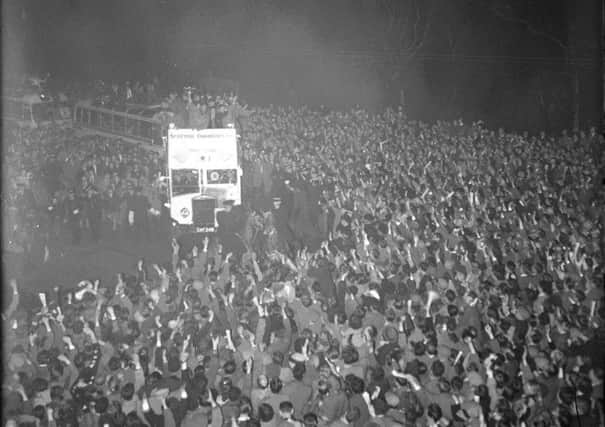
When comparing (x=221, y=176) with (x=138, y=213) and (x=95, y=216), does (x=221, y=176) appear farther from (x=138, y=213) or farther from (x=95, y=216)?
(x=95, y=216)

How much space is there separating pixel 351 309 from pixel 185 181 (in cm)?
383

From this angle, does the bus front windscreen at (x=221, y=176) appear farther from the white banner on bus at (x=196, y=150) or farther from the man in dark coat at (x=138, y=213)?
the man in dark coat at (x=138, y=213)

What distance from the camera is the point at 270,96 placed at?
8766mm

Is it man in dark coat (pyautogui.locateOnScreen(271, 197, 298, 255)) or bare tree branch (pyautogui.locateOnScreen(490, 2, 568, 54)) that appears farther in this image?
bare tree branch (pyautogui.locateOnScreen(490, 2, 568, 54))

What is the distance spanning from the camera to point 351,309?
4.85 meters

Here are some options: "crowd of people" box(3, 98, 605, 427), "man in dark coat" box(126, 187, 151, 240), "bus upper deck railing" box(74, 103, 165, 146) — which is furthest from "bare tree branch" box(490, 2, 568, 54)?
"man in dark coat" box(126, 187, 151, 240)

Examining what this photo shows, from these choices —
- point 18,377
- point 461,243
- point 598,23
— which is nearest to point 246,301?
point 18,377

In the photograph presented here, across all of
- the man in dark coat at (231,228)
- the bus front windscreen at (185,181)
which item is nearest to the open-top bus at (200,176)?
the bus front windscreen at (185,181)

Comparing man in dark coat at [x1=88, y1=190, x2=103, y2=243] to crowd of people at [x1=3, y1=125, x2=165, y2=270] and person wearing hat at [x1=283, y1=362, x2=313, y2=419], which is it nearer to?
crowd of people at [x1=3, y1=125, x2=165, y2=270]

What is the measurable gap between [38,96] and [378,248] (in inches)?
173

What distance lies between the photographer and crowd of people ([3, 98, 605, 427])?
11.8 ft

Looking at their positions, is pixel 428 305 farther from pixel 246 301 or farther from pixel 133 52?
pixel 133 52

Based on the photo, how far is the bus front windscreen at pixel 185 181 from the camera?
311 inches

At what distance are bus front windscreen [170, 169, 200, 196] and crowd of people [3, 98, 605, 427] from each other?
423 mm
